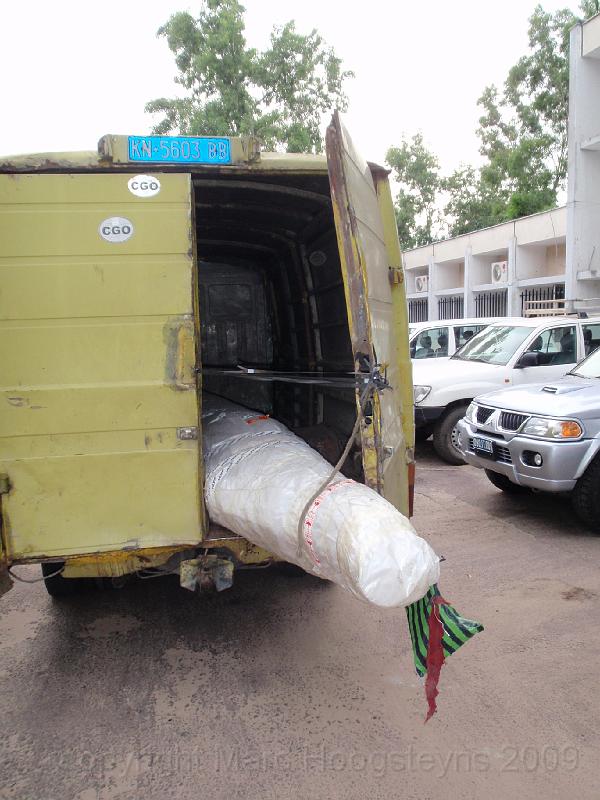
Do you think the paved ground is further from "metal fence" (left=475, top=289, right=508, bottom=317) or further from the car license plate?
"metal fence" (left=475, top=289, right=508, bottom=317)

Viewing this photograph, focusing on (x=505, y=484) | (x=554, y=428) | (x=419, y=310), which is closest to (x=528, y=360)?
(x=505, y=484)

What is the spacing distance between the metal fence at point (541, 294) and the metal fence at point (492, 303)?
2.99 ft

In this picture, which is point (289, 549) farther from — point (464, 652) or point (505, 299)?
point (505, 299)

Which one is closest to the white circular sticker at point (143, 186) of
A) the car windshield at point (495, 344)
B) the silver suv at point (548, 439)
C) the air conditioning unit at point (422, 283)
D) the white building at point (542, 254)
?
the silver suv at point (548, 439)

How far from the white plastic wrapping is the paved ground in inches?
31.0

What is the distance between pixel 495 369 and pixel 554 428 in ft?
9.93

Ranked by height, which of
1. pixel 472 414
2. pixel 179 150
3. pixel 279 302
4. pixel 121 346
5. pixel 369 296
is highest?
pixel 179 150

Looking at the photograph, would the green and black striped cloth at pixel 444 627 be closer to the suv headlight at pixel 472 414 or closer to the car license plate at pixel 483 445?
the car license plate at pixel 483 445

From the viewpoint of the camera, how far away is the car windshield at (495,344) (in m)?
8.47

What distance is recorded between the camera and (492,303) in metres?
21.0

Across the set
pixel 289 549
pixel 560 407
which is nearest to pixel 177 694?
pixel 289 549

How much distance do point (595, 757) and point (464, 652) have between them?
3.10 ft

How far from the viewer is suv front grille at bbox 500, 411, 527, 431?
5675 mm

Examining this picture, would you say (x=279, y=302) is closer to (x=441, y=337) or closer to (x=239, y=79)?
(x=441, y=337)
